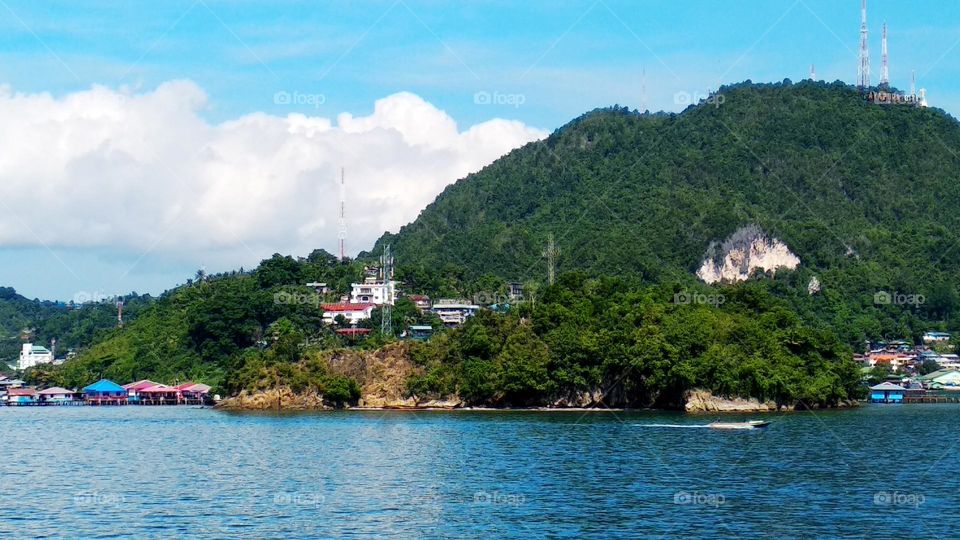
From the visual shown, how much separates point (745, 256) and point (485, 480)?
394 feet

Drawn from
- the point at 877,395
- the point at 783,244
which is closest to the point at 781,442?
the point at 877,395

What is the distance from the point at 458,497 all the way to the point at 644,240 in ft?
412

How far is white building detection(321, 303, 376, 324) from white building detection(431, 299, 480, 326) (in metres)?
8.06

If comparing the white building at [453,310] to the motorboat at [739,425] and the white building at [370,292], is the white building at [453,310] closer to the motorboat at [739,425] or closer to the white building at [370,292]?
the white building at [370,292]

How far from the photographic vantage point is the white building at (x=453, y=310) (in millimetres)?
131000

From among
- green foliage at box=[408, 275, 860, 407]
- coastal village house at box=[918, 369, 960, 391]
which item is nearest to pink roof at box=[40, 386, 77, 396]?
green foliage at box=[408, 275, 860, 407]

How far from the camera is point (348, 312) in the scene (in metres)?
127

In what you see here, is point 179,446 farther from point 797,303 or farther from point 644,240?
point 644,240

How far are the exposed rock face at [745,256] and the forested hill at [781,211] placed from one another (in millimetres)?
1465

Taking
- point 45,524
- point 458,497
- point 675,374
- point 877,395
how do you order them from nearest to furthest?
point 45,524, point 458,497, point 675,374, point 877,395

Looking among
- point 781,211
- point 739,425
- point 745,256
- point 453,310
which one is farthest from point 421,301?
point 739,425

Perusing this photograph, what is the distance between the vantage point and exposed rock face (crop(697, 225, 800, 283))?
518ft

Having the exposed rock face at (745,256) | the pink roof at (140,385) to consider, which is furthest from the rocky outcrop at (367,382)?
the exposed rock face at (745,256)

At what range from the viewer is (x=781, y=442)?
192 feet
